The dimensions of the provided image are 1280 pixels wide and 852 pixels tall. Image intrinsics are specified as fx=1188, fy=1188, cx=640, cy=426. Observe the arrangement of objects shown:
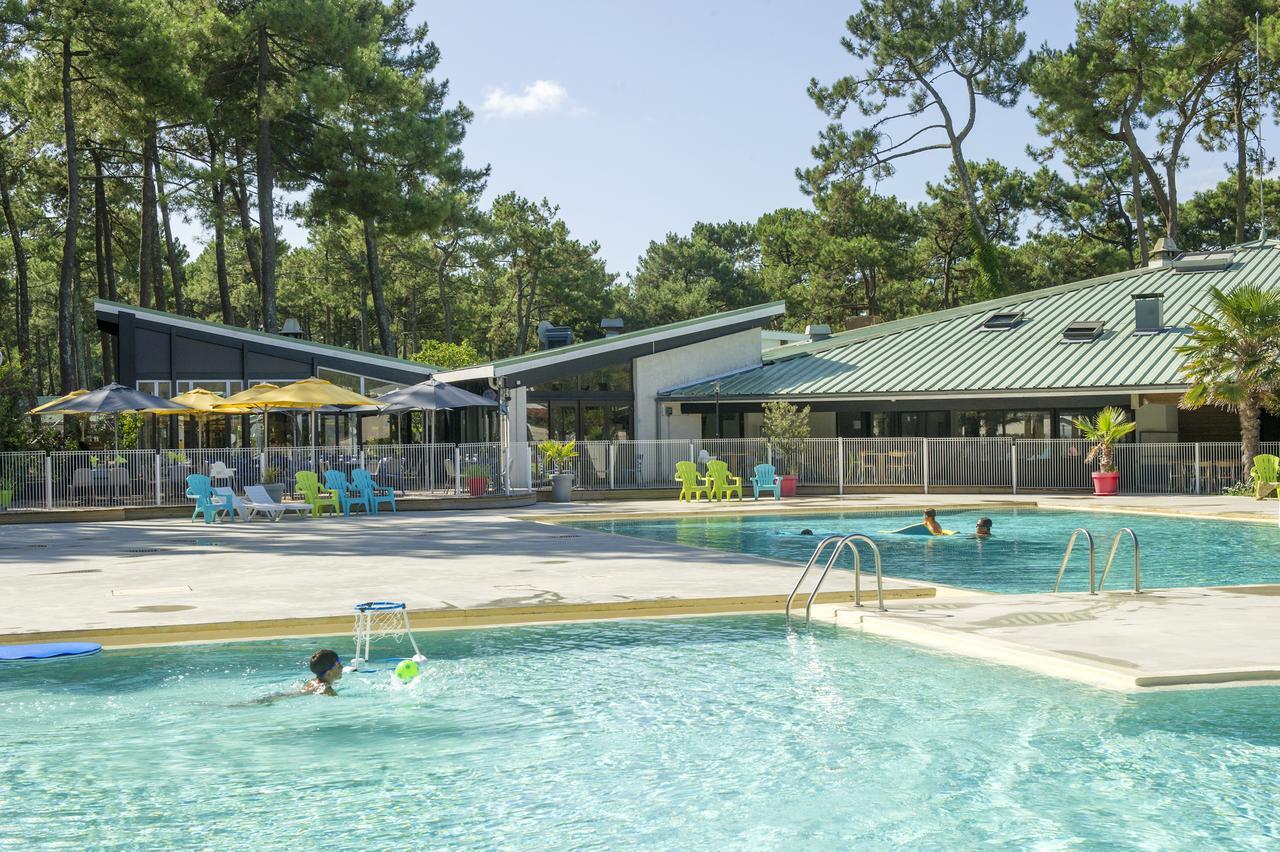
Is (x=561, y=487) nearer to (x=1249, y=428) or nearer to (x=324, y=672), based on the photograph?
(x=1249, y=428)

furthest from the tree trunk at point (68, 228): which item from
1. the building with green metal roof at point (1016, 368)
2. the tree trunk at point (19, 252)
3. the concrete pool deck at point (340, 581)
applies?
the building with green metal roof at point (1016, 368)

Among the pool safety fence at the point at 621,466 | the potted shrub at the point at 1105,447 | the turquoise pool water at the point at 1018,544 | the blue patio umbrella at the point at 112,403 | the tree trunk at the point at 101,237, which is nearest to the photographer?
the turquoise pool water at the point at 1018,544

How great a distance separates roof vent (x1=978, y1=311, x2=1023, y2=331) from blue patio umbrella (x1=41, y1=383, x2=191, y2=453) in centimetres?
2279

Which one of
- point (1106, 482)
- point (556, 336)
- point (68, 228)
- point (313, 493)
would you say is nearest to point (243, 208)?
point (68, 228)

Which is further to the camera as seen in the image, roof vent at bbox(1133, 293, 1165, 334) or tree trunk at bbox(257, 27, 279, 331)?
tree trunk at bbox(257, 27, 279, 331)

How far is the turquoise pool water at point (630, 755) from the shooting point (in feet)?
21.5

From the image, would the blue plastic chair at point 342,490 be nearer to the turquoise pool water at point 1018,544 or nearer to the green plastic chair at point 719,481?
the turquoise pool water at point 1018,544

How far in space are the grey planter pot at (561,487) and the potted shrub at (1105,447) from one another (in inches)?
489

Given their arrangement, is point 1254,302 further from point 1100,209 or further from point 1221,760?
point 1100,209

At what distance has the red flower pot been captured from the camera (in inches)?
1105

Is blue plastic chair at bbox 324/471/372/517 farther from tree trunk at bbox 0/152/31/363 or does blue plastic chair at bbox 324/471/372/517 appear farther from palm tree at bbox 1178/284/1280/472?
palm tree at bbox 1178/284/1280/472

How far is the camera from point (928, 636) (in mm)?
10406

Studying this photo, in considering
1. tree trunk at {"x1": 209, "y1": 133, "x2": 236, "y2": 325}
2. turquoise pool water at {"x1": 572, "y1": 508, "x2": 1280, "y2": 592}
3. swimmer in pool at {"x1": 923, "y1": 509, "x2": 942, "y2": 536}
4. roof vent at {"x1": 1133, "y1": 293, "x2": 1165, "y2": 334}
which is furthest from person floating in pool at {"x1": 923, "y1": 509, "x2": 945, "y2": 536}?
tree trunk at {"x1": 209, "y1": 133, "x2": 236, "y2": 325}

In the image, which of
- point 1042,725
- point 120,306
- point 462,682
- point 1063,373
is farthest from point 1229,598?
point 120,306
